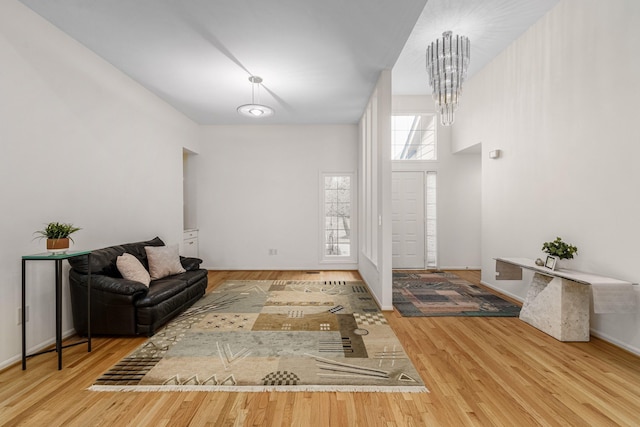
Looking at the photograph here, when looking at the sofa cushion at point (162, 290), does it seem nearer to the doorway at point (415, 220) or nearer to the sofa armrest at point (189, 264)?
the sofa armrest at point (189, 264)

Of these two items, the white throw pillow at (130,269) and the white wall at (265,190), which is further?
the white wall at (265,190)

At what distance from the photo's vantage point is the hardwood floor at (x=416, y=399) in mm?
1808

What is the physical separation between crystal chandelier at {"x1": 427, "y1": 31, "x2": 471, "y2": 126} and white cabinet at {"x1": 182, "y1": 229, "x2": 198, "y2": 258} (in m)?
5.11

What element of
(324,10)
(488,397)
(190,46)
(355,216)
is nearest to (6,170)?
(190,46)

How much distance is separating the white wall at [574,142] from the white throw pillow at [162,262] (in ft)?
16.0

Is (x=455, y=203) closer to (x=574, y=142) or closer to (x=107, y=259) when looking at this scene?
(x=574, y=142)

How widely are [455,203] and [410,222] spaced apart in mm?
1029

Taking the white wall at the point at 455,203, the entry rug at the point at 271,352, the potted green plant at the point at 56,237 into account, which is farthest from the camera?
the white wall at the point at 455,203

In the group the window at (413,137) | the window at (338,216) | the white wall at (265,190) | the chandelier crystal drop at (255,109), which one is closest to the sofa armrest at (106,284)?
the chandelier crystal drop at (255,109)

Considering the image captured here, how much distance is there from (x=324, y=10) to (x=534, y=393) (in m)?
3.59

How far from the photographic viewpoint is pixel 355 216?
20.9ft

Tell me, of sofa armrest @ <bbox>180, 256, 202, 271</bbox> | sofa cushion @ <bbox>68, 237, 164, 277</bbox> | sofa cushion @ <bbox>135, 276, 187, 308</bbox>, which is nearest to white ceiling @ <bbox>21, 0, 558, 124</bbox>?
sofa cushion @ <bbox>68, 237, 164, 277</bbox>

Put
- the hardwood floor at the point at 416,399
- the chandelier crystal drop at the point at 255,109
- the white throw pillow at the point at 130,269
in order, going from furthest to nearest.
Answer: the chandelier crystal drop at the point at 255,109, the white throw pillow at the point at 130,269, the hardwood floor at the point at 416,399

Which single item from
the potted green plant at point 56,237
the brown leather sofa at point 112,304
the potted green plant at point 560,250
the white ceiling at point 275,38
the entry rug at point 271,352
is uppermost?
the white ceiling at point 275,38
